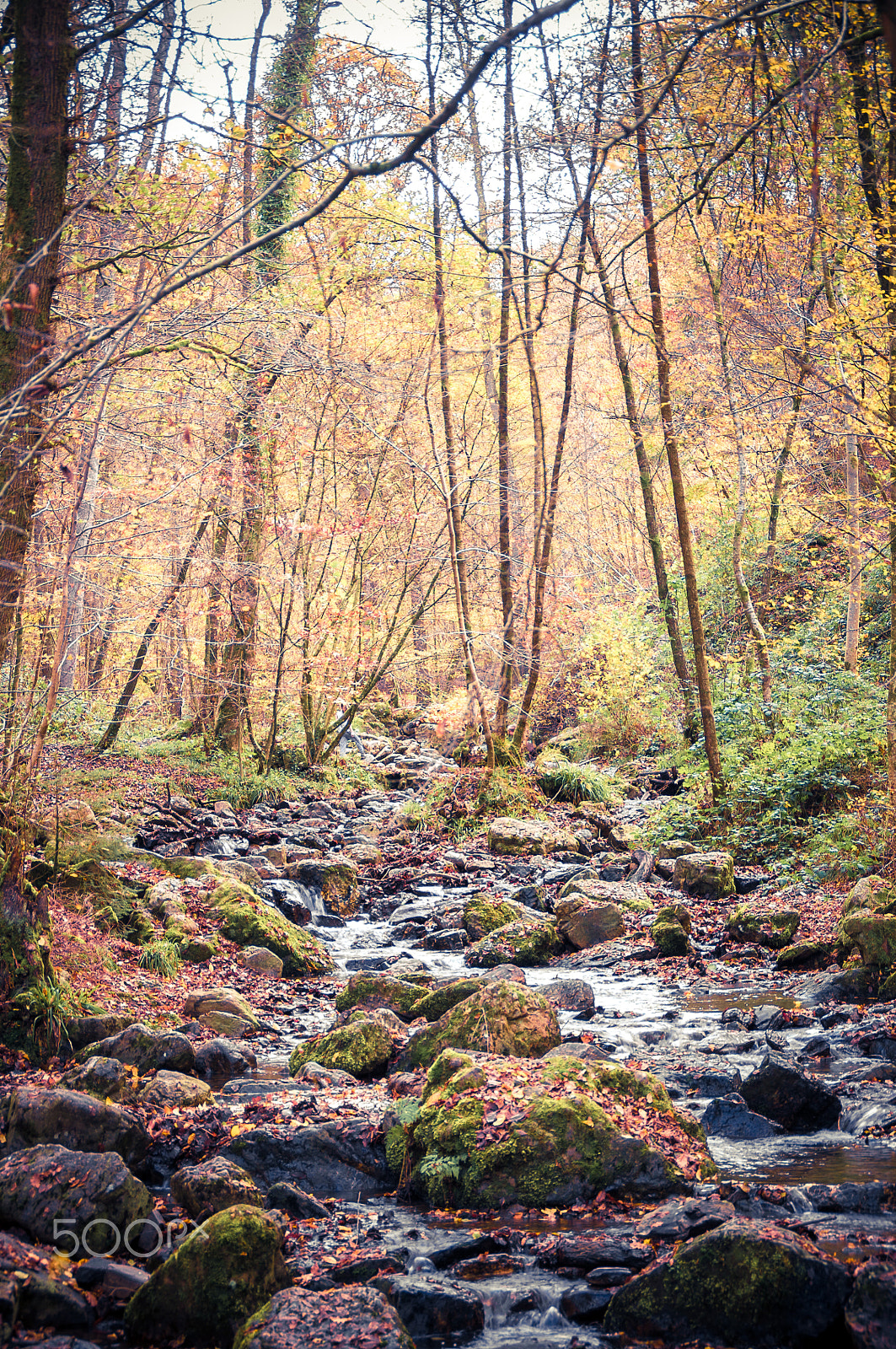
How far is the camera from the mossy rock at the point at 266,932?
27.5 ft

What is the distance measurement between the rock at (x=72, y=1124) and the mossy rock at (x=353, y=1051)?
1609mm

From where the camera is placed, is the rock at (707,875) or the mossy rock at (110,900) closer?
the mossy rock at (110,900)

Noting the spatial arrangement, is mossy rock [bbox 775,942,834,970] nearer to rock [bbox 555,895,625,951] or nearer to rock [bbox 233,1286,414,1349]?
rock [bbox 555,895,625,951]

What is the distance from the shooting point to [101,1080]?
4812mm

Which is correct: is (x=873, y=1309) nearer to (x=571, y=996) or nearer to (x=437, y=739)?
(x=571, y=996)

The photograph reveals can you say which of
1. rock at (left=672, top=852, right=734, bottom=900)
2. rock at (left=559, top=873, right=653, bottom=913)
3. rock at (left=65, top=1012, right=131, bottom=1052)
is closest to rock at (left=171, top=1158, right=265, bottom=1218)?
rock at (left=65, top=1012, right=131, bottom=1052)

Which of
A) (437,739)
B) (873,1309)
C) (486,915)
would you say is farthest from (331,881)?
(437,739)

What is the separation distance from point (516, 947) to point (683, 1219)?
506cm


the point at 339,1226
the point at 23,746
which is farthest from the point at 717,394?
the point at 339,1226

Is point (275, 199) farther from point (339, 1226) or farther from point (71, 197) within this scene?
point (339, 1226)

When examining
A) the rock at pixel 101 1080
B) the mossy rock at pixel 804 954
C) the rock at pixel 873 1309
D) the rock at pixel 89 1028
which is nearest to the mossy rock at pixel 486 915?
the mossy rock at pixel 804 954

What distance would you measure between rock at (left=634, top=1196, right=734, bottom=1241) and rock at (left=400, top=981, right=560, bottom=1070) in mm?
1593

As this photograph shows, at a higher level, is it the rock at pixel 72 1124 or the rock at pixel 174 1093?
the rock at pixel 72 1124

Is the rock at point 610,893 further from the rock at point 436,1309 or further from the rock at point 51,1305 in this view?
the rock at point 51,1305
